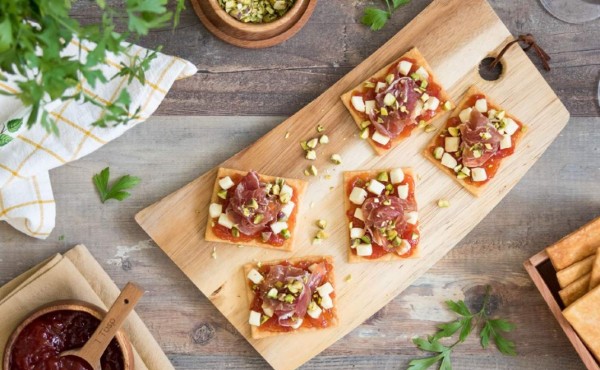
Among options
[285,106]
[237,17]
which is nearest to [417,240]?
[285,106]

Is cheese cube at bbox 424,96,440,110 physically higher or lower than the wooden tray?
higher

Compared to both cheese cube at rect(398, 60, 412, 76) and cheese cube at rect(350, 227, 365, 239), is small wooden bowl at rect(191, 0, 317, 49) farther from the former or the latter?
cheese cube at rect(350, 227, 365, 239)

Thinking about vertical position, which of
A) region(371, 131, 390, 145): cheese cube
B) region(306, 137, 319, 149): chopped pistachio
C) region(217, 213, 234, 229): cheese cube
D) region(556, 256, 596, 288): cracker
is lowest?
region(556, 256, 596, 288): cracker

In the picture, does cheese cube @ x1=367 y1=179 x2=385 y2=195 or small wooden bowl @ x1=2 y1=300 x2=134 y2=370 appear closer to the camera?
small wooden bowl @ x1=2 y1=300 x2=134 y2=370

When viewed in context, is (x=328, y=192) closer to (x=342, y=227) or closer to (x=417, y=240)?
(x=342, y=227)

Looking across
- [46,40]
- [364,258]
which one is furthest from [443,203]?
[46,40]

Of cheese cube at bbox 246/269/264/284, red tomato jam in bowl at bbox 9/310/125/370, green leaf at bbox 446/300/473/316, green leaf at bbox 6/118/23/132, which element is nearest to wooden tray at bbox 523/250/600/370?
green leaf at bbox 446/300/473/316
